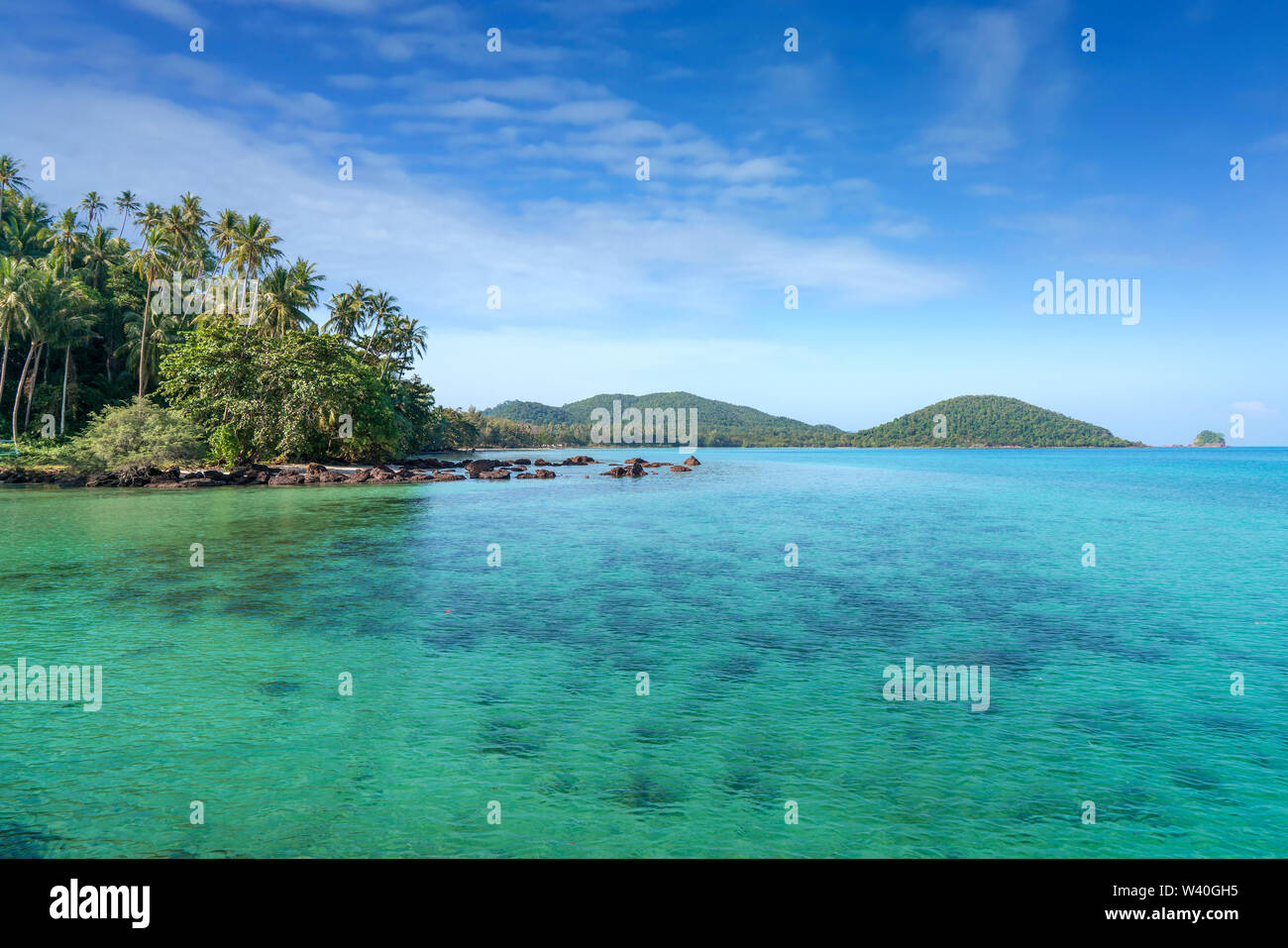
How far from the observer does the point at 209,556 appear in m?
22.4

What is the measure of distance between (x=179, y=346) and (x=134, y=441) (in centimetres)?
1055

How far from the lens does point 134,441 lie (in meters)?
52.2

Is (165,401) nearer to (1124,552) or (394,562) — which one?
(394,562)

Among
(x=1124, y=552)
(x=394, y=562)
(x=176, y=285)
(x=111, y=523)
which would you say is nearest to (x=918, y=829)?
(x=394, y=562)

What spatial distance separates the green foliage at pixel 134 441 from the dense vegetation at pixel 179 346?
17cm

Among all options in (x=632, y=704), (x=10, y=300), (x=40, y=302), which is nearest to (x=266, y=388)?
(x=40, y=302)

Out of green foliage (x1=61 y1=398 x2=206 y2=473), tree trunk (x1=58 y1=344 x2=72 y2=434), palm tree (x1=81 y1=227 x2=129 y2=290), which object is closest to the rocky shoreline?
green foliage (x1=61 y1=398 x2=206 y2=473)

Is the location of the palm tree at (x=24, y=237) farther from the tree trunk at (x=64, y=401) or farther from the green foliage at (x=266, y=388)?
the green foliage at (x=266, y=388)

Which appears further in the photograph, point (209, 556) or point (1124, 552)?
point (1124, 552)

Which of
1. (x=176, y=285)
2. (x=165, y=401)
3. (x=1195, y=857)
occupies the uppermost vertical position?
(x=176, y=285)

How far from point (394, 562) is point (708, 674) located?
1400 cm

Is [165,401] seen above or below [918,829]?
above

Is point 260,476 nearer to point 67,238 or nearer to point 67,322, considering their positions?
point 67,322

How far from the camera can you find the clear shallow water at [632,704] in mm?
7082
